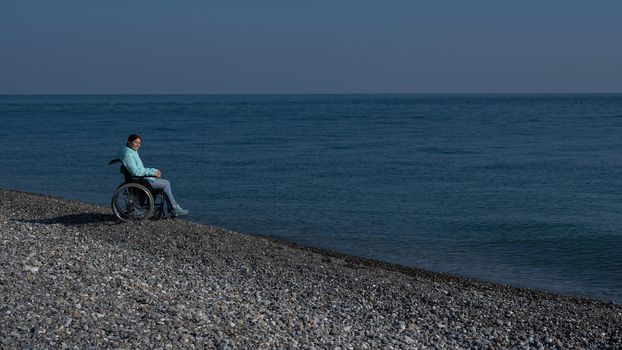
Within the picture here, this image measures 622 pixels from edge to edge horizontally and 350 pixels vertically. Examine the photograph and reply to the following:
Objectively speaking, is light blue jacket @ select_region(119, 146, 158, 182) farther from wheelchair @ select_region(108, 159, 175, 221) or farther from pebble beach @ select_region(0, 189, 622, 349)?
pebble beach @ select_region(0, 189, 622, 349)

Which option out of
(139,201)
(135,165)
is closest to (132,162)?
(135,165)

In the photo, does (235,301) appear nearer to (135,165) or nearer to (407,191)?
(135,165)

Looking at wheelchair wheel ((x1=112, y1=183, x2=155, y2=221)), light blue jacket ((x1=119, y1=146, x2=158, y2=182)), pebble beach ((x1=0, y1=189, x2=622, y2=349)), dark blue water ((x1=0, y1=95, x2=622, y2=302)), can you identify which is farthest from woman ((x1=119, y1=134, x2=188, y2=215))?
dark blue water ((x1=0, y1=95, x2=622, y2=302))

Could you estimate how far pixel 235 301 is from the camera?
972 centimetres

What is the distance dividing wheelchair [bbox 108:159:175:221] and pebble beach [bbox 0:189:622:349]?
257 millimetres

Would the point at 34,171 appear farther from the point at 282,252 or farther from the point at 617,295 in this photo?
the point at 617,295

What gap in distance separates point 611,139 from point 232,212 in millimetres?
31501

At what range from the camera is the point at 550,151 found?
128ft

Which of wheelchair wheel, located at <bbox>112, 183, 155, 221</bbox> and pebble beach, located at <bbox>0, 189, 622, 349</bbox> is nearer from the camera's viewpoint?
pebble beach, located at <bbox>0, 189, 622, 349</bbox>

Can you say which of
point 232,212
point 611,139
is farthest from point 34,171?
point 611,139

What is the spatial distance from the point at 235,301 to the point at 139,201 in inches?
215

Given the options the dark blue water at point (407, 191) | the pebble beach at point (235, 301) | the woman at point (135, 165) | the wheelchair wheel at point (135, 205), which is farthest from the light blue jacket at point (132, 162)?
the dark blue water at point (407, 191)

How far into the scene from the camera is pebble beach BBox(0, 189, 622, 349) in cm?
789

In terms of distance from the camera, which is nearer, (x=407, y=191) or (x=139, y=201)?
(x=139, y=201)
